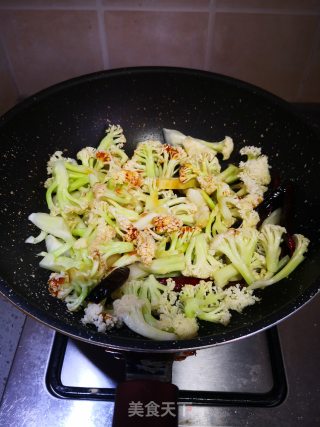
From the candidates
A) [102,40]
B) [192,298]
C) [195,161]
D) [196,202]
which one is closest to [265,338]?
[192,298]

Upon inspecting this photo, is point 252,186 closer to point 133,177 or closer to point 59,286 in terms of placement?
point 133,177

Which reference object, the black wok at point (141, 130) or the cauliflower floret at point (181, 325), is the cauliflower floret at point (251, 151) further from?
the cauliflower floret at point (181, 325)

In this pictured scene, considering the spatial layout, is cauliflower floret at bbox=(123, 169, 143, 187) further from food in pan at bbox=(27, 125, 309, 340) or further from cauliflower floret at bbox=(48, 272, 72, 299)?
cauliflower floret at bbox=(48, 272, 72, 299)

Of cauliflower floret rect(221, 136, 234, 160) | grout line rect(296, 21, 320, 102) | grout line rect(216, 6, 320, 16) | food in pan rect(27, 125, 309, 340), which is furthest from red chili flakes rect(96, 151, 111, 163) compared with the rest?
grout line rect(296, 21, 320, 102)

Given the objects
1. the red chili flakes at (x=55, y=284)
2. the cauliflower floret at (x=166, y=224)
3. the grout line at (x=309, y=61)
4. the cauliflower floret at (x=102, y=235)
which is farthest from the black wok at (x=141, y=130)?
the grout line at (x=309, y=61)

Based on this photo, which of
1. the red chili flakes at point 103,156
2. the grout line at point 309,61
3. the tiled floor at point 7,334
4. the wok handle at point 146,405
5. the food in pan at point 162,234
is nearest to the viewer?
the wok handle at point 146,405

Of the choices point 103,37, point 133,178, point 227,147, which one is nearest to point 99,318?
point 133,178

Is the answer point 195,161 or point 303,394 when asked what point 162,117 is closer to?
point 195,161
